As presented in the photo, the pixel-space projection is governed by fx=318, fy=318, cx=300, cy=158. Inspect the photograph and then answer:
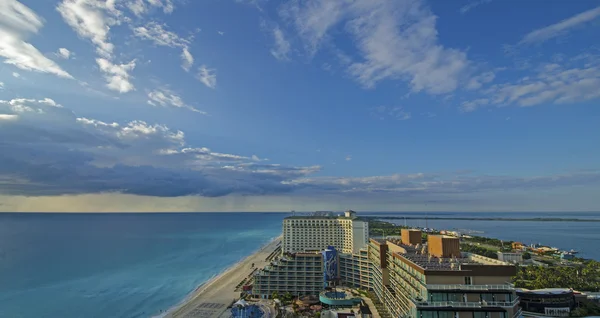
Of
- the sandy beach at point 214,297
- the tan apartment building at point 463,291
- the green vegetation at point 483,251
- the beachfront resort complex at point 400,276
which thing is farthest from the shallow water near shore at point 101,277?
the green vegetation at point 483,251

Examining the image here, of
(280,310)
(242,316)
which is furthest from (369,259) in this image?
(242,316)

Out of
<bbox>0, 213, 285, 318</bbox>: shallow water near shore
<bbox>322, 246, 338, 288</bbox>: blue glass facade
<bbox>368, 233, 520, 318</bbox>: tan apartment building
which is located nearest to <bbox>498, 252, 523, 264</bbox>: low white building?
<bbox>322, 246, 338, 288</bbox>: blue glass facade

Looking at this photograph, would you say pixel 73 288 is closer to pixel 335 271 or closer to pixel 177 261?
pixel 177 261

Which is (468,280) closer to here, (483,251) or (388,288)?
(388,288)

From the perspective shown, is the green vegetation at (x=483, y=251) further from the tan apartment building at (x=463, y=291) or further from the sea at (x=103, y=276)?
the tan apartment building at (x=463, y=291)

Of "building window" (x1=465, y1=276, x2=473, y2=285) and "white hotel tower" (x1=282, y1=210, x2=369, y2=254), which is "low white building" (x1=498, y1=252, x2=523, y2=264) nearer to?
"white hotel tower" (x1=282, y1=210, x2=369, y2=254)

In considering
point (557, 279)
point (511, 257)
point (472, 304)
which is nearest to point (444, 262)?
point (472, 304)
